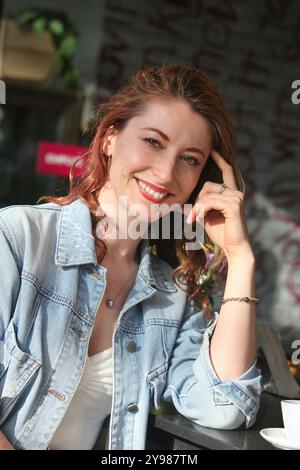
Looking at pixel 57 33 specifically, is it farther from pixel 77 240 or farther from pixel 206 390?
pixel 206 390

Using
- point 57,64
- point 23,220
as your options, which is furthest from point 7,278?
point 57,64

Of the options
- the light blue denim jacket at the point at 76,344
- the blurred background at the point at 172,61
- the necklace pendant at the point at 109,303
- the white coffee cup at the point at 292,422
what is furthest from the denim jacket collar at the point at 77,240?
the blurred background at the point at 172,61

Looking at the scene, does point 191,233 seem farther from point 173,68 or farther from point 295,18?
point 295,18

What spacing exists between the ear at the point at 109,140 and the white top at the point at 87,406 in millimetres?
486

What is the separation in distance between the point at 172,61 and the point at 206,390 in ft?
9.50

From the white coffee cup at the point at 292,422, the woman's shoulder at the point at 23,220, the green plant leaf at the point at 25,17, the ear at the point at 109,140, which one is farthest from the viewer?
the green plant leaf at the point at 25,17

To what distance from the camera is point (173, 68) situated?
5.89ft

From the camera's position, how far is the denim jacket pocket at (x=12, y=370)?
1547 mm

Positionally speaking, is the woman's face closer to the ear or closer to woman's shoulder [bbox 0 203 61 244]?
the ear

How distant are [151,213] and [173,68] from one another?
355mm

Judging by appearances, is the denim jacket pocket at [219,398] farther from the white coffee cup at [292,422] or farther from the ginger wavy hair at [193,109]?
the ginger wavy hair at [193,109]

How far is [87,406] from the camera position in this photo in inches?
67.7

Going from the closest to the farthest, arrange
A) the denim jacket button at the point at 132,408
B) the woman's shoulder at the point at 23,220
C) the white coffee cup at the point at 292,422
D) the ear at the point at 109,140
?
the white coffee cup at the point at 292,422, the woman's shoulder at the point at 23,220, the denim jacket button at the point at 132,408, the ear at the point at 109,140

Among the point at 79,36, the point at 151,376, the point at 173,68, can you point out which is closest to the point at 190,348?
the point at 151,376
